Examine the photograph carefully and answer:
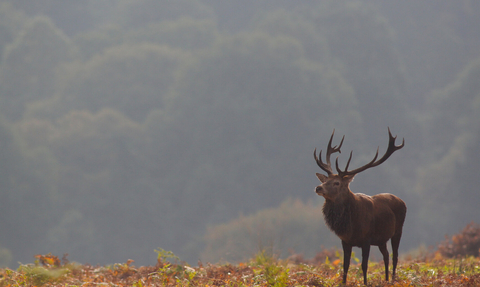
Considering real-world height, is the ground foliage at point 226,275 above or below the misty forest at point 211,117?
below

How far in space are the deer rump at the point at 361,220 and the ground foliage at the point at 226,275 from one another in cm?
83

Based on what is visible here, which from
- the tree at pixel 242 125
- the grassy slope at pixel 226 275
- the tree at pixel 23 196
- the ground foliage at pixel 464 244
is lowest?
the grassy slope at pixel 226 275

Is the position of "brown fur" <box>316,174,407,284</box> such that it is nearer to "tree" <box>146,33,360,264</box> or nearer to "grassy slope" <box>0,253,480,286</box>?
"grassy slope" <box>0,253,480,286</box>

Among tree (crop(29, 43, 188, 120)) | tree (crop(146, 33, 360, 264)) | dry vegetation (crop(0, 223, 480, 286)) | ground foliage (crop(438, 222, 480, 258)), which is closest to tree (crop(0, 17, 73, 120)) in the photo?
tree (crop(29, 43, 188, 120))

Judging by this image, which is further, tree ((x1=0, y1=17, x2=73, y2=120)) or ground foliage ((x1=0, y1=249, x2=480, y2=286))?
tree ((x1=0, y1=17, x2=73, y2=120))

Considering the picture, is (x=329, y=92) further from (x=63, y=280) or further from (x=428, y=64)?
(x=63, y=280)

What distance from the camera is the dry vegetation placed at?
805 centimetres

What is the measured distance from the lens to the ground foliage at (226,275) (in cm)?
801

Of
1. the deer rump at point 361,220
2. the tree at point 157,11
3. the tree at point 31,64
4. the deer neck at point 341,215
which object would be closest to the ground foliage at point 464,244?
the deer rump at point 361,220

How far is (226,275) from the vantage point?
10.4 metres

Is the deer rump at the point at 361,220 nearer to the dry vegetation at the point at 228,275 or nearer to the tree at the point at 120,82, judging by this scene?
the dry vegetation at the point at 228,275

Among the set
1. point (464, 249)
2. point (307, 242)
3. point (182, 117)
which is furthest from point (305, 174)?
point (464, 249)

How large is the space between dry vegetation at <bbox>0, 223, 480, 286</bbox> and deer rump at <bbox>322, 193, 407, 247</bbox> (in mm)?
828

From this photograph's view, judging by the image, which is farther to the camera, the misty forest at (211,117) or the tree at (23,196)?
the misty forest at (211,117)
